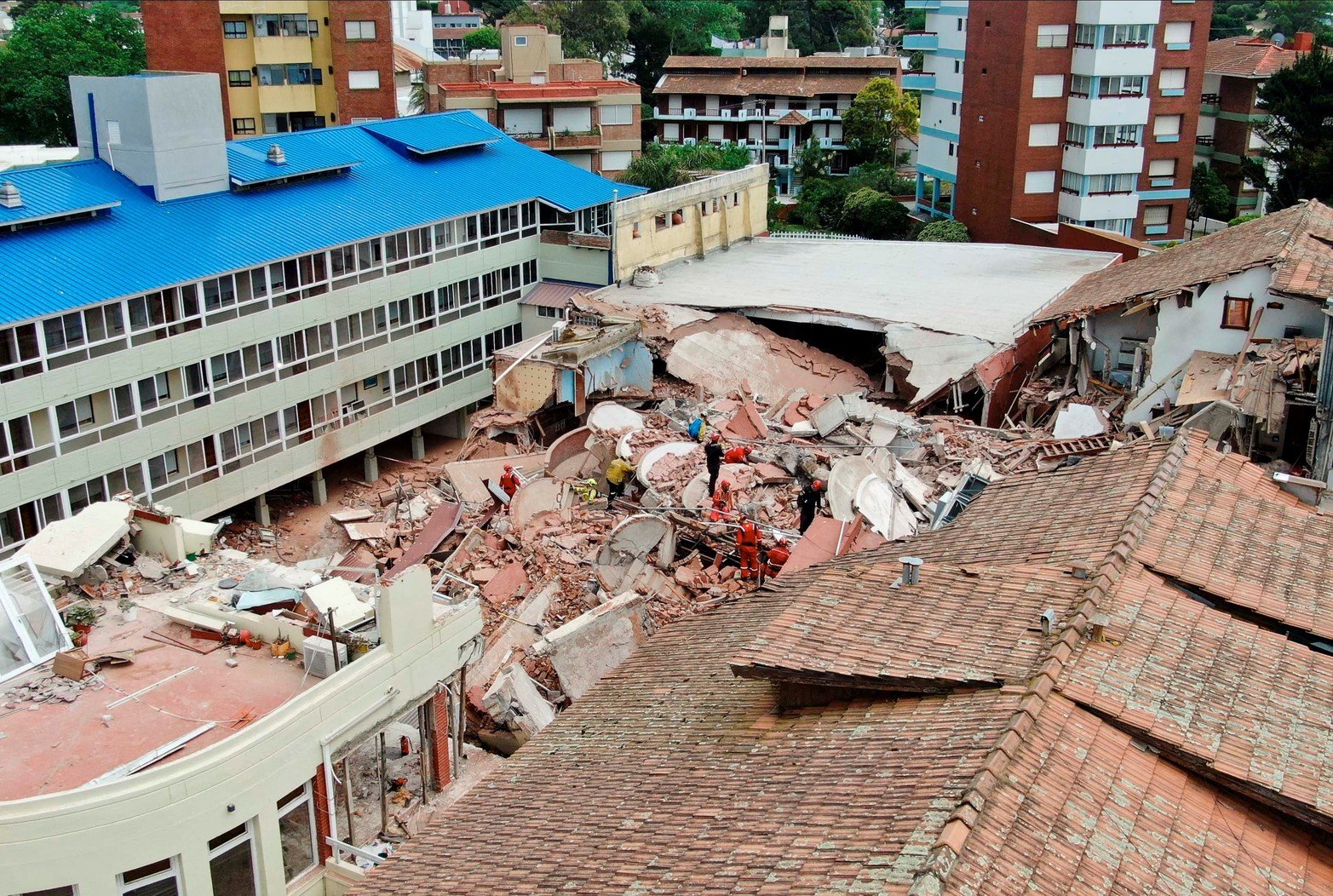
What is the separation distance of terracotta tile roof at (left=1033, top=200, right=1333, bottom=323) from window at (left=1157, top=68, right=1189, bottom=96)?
2365cm

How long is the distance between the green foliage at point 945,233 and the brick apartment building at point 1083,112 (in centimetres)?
163

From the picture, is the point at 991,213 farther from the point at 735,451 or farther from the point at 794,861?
the point at 794,861

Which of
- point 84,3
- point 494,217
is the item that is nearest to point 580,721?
point 494,217

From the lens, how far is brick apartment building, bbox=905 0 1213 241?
172 feet

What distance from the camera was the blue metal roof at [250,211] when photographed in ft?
92.4

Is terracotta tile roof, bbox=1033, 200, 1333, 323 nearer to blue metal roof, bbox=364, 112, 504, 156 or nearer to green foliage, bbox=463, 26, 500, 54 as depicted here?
blue metal roof, bbox=364, 112, 504, 156

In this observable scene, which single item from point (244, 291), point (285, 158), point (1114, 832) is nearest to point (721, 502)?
point (244, 291)

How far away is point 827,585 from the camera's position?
1443cm

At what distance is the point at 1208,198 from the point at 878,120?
18.8 m

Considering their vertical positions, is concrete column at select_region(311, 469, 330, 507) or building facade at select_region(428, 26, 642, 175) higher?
building facade at select_region(428, 26, 642, 175)

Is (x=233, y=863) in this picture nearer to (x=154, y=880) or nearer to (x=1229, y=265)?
(x=154, y=880)

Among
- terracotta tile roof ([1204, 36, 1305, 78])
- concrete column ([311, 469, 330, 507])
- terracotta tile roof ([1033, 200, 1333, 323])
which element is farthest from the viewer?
terracotta tile roof ([1204, 36, 1305, 78])

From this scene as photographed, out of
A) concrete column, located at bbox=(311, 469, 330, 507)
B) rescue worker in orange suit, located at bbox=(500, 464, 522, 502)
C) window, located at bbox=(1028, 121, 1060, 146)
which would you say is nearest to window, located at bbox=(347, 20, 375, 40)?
concrete column, located at bbox=(311, 469, 330, 507)

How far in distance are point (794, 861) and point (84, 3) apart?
131 meters
